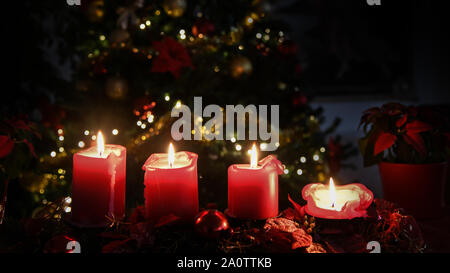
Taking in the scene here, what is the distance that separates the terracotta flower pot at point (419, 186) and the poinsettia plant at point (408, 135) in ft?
0.11

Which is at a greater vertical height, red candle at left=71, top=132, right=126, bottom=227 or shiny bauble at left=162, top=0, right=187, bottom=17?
shiny bauble at left=162, top=0, right=187, bottom=17

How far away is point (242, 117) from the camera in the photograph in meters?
1.34

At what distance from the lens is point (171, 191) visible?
583 mm

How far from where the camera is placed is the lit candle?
57cm

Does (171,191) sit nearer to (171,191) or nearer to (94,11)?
(171,191)

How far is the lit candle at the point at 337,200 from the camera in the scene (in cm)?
57

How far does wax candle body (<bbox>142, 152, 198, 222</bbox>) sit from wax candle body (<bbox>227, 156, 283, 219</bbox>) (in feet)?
0.24

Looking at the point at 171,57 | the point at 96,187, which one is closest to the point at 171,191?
the point at 96,187

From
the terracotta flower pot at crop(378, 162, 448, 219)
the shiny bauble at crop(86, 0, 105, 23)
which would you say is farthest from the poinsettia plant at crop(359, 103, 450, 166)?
the shiny bauble at crop(86, 0, 105, 23)

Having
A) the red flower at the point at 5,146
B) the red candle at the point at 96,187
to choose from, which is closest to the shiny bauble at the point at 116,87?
the red flower at the point at 5,146

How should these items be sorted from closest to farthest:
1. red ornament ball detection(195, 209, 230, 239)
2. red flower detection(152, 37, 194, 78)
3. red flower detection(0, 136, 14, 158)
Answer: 1. red ornament ball detection(195, 209, 230, 239)
2. red flower detection(0, 136, 14, 158)
3. red flower detection(152, 37, 194, 78)

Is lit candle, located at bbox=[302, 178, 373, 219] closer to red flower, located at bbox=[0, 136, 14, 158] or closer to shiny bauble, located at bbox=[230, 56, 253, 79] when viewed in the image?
red flower, located at bbox=[0, 136, 14, 158]

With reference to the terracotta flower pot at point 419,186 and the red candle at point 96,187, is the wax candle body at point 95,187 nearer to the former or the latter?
the red candle at point 96,187
